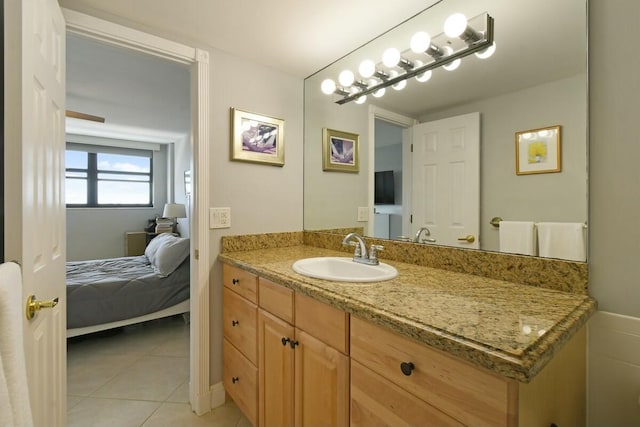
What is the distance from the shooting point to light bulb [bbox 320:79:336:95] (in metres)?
1.90

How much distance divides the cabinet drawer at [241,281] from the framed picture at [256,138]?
686mm

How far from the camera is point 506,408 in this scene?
579mm

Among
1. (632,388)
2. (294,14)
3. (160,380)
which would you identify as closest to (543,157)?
(632,388)

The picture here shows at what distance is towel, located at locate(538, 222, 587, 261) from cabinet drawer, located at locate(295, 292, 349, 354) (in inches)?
30.4

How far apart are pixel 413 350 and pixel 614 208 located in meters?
0.77

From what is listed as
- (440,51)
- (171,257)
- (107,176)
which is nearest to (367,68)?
(440,51)

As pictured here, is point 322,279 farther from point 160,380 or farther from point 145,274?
point 145,274

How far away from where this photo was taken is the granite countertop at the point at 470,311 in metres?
0.60

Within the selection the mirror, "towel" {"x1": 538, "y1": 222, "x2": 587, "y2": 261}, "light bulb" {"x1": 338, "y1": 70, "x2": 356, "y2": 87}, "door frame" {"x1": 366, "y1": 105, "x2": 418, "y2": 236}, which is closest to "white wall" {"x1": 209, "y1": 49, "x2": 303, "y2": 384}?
"light bulb" {"x1": 338, "y1": 70, "x2": 356, "y2": 87}

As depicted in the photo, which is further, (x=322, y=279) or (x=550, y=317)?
(x=322, y=279)

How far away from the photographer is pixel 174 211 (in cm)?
463

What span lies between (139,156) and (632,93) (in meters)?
6.11

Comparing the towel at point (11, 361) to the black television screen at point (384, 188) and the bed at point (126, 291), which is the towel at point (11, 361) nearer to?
the black television screen at point (384, 188)

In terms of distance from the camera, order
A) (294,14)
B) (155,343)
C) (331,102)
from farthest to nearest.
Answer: (155,343), (331,102), (294,14)
